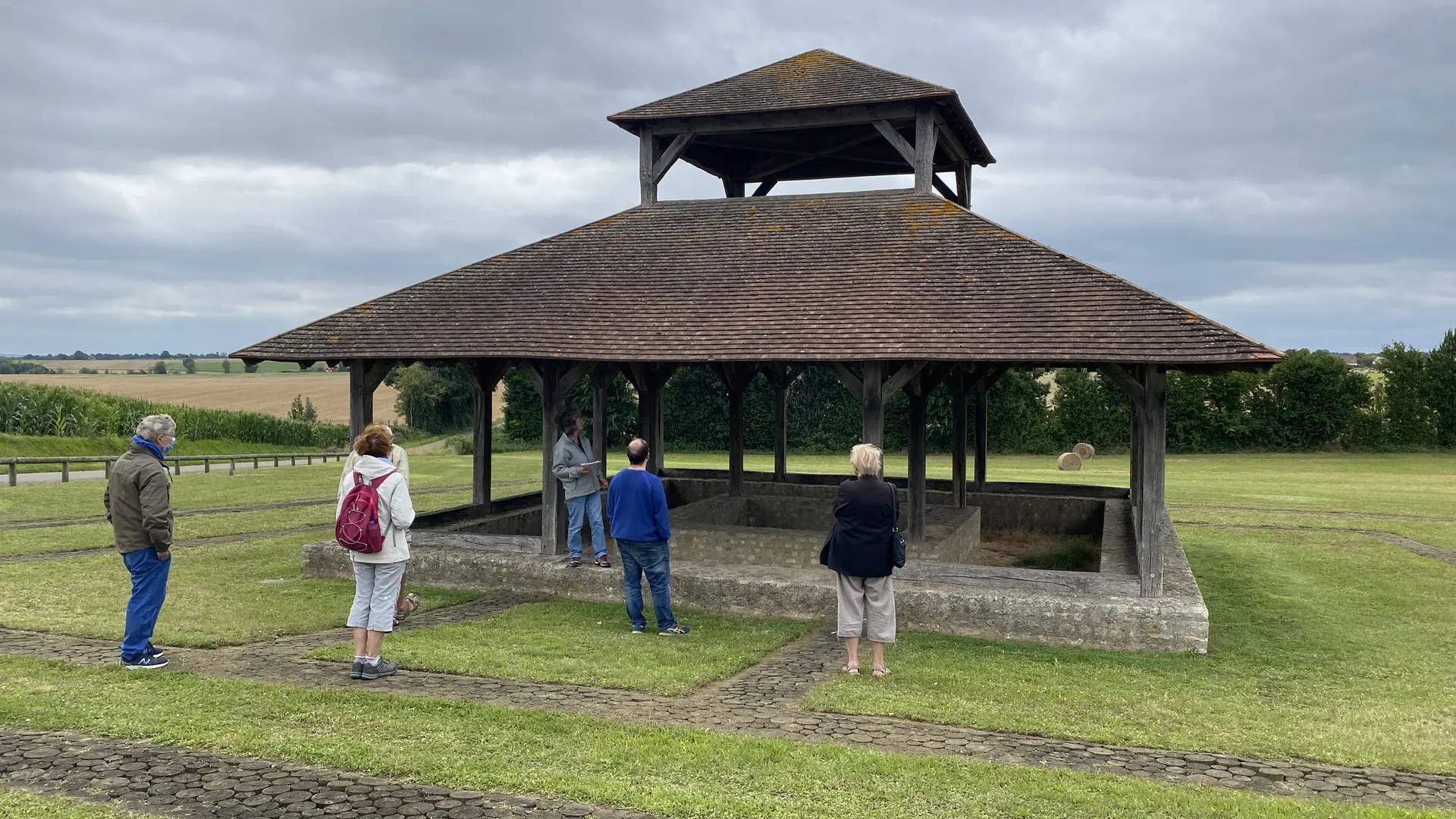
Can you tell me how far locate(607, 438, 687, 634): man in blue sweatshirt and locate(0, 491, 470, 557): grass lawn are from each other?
275 inches

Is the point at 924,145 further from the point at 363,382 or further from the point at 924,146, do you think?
the point at 363,382

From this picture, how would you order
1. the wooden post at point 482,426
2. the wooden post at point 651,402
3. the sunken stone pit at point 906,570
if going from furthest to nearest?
the wooden post at point 651,402 < the wooden post at point 482,426 < the sunken stone pit at point 906,570

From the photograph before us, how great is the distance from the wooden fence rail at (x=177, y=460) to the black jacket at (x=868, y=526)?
17538 millimetres

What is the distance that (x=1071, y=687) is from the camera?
22.6 ft

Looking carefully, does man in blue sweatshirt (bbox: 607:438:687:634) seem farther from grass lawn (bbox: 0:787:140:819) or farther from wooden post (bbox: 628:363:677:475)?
wooden post (bbox: 628:363:677:475)

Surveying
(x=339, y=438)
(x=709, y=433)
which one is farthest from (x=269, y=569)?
(x=339, y=438)

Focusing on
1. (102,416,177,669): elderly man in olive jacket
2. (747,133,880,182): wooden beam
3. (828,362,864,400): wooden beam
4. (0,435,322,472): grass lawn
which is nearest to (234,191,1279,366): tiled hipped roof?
(828,362,864,400): wooden beam

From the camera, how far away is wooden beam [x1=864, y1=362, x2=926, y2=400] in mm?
9203

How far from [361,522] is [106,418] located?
29.0m

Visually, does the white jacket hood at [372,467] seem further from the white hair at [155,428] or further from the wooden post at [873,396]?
the wooden post at [873,396]

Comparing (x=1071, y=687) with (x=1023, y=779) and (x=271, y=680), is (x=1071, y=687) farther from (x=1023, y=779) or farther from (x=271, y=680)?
(x=271, y=680)

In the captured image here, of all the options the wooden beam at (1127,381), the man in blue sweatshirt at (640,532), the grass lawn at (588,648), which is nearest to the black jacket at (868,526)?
the grass lawn at (588,648)

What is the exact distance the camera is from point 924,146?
11.9 m

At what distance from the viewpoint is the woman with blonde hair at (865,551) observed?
6945 mm
